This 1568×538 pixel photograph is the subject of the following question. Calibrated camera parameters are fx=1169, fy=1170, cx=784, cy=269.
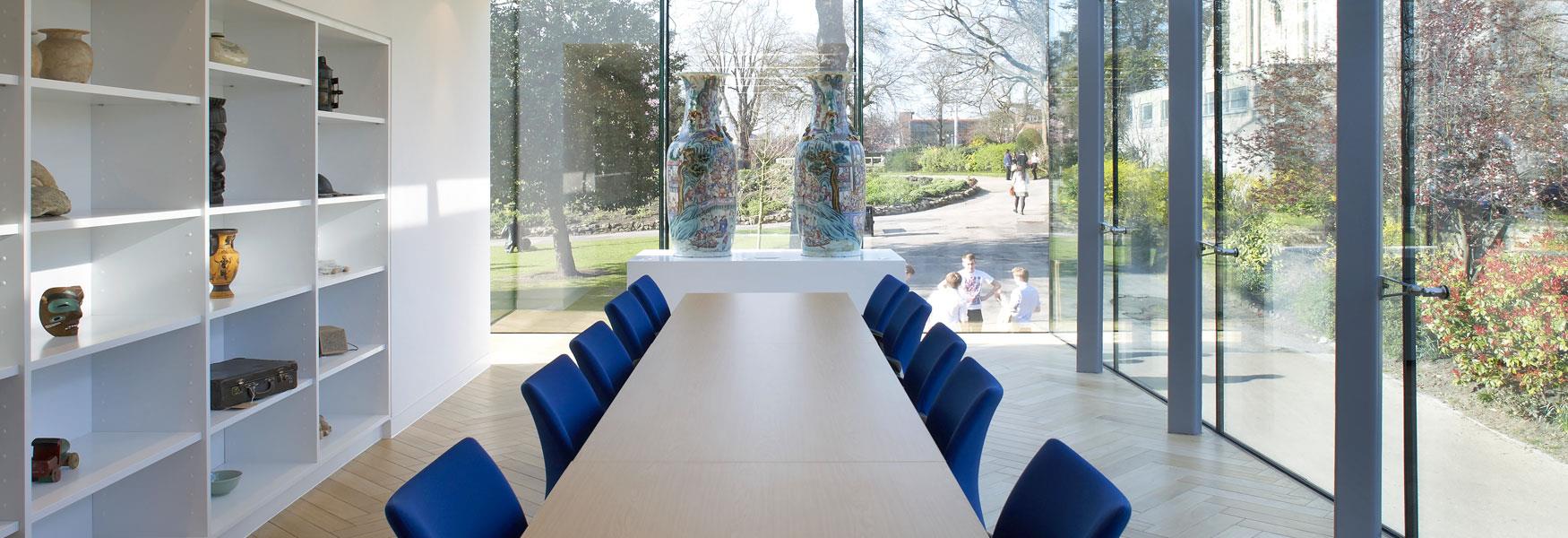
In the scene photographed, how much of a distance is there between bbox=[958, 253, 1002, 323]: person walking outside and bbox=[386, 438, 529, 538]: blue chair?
6928 mm

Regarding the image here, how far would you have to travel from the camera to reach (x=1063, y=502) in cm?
203

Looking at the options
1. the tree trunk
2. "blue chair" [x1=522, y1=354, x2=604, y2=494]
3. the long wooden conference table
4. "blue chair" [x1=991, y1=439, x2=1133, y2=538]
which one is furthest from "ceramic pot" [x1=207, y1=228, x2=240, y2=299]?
the tree trunk

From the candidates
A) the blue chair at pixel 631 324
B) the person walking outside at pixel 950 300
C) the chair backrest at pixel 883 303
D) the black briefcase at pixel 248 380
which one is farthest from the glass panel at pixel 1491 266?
the person walking outside at pixel 950 300

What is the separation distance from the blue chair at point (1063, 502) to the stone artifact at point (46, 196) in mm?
2669

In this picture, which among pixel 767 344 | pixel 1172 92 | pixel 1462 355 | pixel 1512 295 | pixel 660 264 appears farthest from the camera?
pixel 660 264

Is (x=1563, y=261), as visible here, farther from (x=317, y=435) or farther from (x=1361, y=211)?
(x=317, y=435)

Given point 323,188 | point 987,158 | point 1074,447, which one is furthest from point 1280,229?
point 987,158

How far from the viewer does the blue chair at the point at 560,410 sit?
9.27ft

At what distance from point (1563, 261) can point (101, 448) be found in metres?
4.16

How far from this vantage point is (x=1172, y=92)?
18.6 ft

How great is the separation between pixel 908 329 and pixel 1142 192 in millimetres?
2470

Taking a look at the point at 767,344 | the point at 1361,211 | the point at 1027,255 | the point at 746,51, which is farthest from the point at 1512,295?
the point at 746,51

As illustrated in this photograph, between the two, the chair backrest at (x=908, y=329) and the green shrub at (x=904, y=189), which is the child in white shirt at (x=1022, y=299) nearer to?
the green shrub at (x=904, y=189)

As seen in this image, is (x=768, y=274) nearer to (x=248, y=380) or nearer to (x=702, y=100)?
(x=702, y=100)
